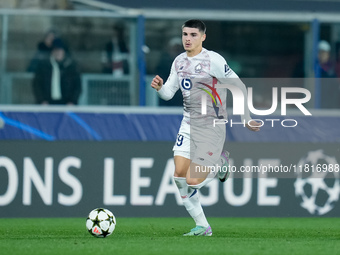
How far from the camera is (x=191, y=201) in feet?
30.4

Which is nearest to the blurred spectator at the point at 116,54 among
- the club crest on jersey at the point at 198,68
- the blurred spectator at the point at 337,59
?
the blurred spectator at the point at 337,59

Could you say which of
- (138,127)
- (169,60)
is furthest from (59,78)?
(169,60)

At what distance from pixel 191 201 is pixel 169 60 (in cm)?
369

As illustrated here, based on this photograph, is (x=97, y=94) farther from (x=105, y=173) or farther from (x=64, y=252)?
(x=64, y=252)

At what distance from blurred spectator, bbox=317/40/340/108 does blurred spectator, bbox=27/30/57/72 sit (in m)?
3.81

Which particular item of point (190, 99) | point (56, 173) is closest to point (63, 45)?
point (56, 173)

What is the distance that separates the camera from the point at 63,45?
12.4 m

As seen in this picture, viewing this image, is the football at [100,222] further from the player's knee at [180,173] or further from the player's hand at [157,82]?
the player's hand at [157,82]

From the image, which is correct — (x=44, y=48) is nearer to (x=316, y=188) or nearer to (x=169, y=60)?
(x=169, y=60)

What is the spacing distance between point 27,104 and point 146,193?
80.0 inches

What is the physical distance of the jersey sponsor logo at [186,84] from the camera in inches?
372

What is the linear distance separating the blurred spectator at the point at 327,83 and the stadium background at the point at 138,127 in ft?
0.30

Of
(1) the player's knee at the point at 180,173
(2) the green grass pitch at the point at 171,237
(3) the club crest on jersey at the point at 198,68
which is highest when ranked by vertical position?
(3) the club crest on jersey at the point at 198,68

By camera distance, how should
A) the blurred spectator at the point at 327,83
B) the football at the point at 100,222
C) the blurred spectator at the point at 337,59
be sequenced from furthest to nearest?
the blurred spectator at the point at 337,59
the blurred spectator at the point at 327,83
the football at the point at 100,222
